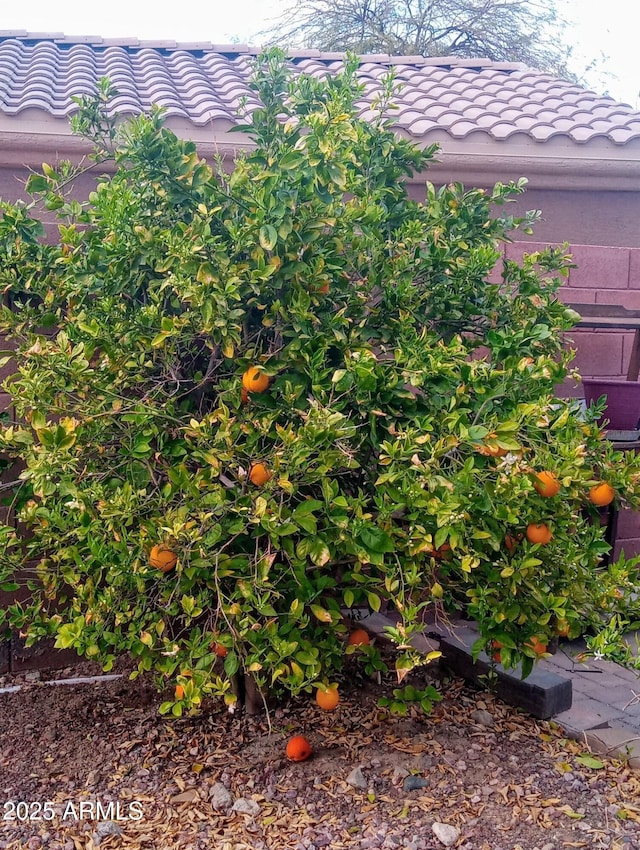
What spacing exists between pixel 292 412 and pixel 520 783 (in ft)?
5.24

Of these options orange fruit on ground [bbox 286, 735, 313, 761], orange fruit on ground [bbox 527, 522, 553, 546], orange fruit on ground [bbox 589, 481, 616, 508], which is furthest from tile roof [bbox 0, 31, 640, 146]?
orange fruit on ground [bbox 286, 735, 313, 761]

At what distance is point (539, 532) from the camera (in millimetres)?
2590

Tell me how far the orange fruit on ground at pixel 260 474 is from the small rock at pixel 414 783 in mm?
1272

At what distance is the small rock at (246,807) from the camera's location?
8.76 ft

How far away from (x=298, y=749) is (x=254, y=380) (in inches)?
55.3

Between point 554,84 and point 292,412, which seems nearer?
point 292,412

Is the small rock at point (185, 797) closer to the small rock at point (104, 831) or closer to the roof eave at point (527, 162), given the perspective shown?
the small rock at point (104, 831)

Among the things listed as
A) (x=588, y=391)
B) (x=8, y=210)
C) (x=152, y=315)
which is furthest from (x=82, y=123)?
(x=588, y=391)

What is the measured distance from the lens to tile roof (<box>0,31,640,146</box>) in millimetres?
4559

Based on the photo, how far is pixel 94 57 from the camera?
241 inches

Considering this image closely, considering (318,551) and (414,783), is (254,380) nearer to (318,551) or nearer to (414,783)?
(318,551)

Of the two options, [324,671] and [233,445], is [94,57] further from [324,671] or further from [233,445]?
[324,671]

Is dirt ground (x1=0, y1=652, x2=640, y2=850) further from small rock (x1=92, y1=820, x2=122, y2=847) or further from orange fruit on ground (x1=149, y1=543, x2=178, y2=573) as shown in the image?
orange fruit on ground (x1=149, y1=543, x2=178, y2=573)

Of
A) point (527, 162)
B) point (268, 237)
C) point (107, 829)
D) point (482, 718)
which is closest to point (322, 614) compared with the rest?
point (107, 829)
